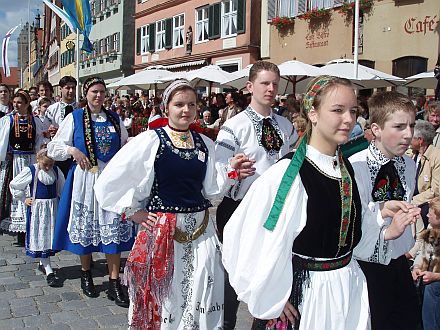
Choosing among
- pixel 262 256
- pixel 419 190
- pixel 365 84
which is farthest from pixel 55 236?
pixel 365 84

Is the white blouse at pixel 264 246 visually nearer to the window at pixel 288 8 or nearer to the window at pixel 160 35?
the window at pixel 288 8

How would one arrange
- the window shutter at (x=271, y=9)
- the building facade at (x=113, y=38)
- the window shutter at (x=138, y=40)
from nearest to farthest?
the window shutter at (x=271, y=9), the window shutter at (x=138, y=40), the building facade at (x=113, y=38)

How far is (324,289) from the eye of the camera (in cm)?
238

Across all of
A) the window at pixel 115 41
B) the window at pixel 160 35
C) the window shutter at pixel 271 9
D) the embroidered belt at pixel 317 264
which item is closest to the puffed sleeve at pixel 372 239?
the embroidered belt at pixel 317 264

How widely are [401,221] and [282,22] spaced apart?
58.8 ft

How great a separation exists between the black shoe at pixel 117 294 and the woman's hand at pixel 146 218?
159cm

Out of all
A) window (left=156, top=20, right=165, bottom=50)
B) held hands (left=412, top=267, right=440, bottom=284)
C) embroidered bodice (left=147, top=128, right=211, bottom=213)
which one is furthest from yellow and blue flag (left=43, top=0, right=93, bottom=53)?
window (left=156, top=20, right=165, bottom=50)

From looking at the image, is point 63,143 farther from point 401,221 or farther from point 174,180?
point 401,221

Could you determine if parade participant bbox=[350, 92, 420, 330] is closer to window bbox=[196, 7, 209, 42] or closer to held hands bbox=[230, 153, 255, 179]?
held hands bbox=[230, 153, 255, 179]

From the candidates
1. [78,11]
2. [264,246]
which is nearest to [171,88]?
[264,246]

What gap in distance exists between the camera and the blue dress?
468 cm

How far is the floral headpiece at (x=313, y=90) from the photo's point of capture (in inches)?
96.7

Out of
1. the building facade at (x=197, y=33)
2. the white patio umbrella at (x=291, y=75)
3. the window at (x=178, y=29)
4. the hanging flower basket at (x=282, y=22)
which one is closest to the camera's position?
the white patio umbrella at (x=291, y=75)

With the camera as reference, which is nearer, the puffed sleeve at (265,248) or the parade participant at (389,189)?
the puffed sleeve at (265,248)
